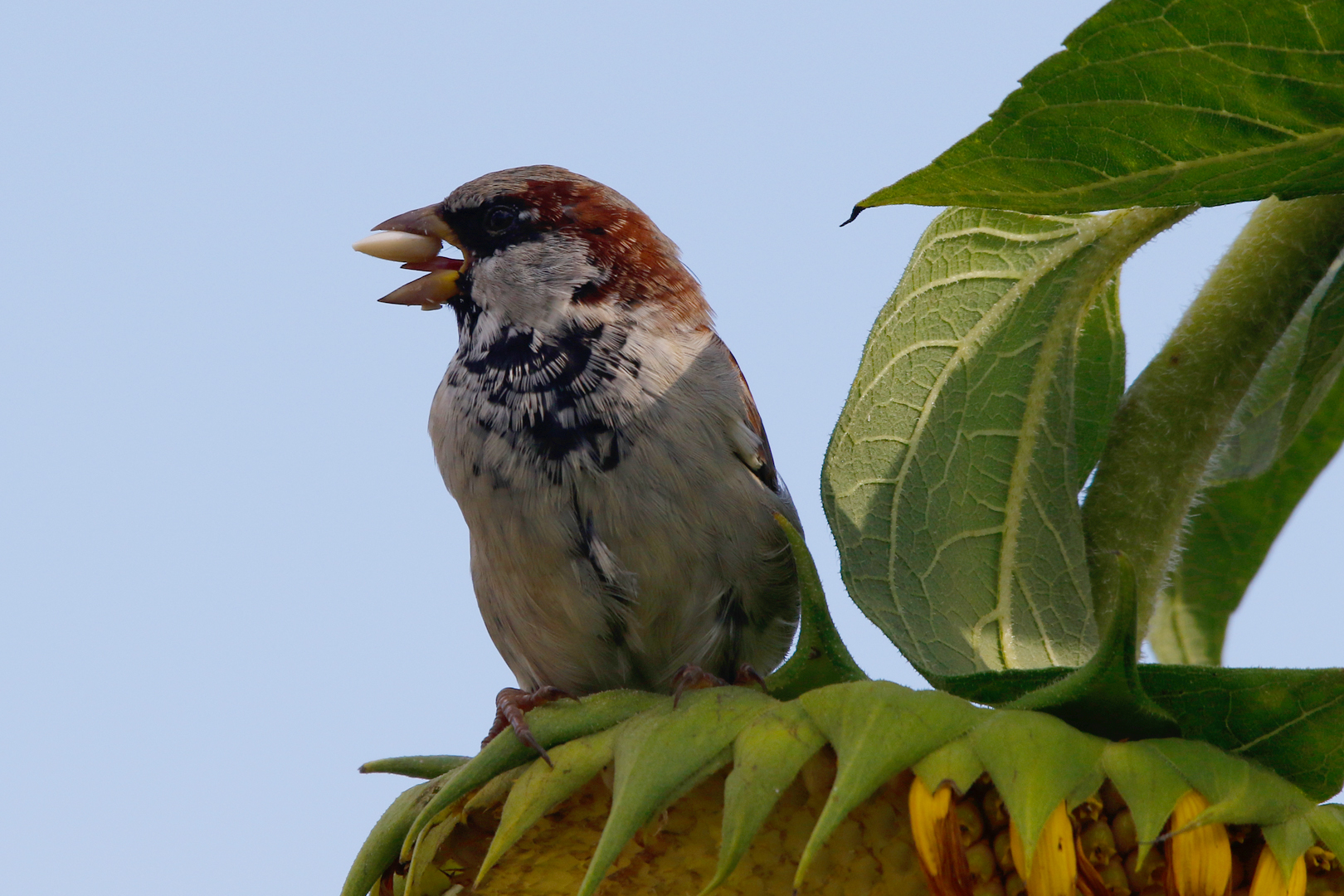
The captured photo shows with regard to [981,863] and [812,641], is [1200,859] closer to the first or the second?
[981,863]

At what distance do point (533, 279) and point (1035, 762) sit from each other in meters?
2.32

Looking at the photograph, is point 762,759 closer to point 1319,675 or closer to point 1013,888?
point 1013,888

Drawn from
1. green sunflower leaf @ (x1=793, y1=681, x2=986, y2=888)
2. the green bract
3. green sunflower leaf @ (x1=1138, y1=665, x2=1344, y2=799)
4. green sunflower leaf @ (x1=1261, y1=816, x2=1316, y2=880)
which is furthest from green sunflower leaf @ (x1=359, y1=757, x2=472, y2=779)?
green sunflower leaf @ (x1=1261, y1=816, x2=1316, y2=880)

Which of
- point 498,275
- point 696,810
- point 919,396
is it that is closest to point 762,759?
point 696,810

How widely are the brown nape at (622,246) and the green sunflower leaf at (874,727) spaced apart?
1950 millimetres

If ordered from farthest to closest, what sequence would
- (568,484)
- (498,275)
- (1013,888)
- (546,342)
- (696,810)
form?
(498,275)
(546,342)
(568,484)
(696,810)
(1013,888)

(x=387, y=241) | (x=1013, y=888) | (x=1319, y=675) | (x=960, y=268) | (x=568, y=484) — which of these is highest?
(x=387, y=241)

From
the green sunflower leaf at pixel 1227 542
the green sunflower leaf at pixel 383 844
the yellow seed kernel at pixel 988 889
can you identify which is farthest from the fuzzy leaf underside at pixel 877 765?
the green sunflower leaf at pixel 1227 542

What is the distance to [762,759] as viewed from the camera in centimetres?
208

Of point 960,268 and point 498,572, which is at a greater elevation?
point 960,268

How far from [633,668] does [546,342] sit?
0.83 metres

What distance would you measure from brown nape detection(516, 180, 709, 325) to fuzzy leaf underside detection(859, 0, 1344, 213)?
1.89 m

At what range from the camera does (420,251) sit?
4.25m

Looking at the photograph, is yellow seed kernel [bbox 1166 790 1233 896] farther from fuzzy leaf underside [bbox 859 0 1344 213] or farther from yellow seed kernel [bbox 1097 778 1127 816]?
fuzzy leaf underside [bbox 859 0 1344 213]
